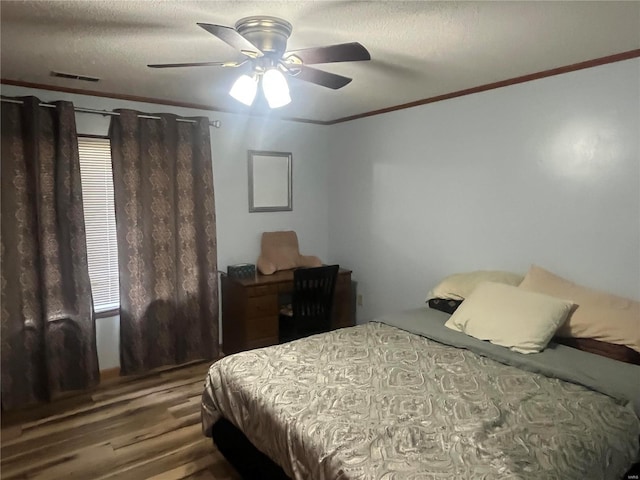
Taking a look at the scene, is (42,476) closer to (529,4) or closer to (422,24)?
(422,24)

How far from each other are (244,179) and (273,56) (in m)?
2.11

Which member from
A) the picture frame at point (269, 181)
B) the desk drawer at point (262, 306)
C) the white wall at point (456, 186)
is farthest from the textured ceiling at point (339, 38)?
the desk drawer at point (262, 306)

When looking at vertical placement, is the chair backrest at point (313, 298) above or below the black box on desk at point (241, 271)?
below

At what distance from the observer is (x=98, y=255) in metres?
3.29

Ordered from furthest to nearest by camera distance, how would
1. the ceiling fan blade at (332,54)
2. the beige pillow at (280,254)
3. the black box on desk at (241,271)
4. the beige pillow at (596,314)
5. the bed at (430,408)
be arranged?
1. the beige pillow at (280,254)
2. the black box on desk at (241,271)
3. the beige pillow at (596,314)
4. the ceiling fan blade at (332,54)
5. the bed at (430,408)

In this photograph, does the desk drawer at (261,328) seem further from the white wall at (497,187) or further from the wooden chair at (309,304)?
the white wall at (497,187)

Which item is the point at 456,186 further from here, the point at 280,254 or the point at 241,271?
the point at 241,271

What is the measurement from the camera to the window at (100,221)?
3205 millimetres

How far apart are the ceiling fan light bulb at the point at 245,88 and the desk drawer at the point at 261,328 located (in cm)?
197

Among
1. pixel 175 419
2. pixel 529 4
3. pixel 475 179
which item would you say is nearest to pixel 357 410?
pixel 175 419

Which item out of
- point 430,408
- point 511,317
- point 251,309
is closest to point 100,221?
point 251,309

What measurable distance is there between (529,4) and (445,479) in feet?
5.88

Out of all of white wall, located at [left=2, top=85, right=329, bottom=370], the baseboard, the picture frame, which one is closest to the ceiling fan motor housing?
white wall, located at [left=2, top=85, right=329, bottom=370]

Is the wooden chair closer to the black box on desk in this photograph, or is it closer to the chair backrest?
the chair backrest
